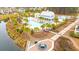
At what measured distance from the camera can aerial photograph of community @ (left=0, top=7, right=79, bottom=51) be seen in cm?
163

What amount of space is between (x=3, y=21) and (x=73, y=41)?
66 centimetres

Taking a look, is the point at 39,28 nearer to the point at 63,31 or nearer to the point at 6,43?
the point at 63,31

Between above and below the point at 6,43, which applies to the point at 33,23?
above

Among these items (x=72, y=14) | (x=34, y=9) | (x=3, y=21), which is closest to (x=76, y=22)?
(x=72, y=14)

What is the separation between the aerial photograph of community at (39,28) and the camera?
64.1 inches

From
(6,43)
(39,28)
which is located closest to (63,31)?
(39,28)

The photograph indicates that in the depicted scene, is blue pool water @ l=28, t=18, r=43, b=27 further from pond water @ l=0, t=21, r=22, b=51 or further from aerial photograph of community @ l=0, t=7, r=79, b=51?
pond water @ l=0, t=21, r=22, b=51

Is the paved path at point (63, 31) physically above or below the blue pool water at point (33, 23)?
below

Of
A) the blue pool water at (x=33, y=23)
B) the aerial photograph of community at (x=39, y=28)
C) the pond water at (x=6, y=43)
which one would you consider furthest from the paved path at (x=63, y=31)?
the pond water at (x=6, y=43)

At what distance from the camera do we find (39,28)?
166 centimetres

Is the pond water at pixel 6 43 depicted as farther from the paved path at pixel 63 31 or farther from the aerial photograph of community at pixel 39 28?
the paved path at pixel 63 31

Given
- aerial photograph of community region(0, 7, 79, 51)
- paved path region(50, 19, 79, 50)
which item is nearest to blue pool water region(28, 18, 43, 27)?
aerial photograph of community region(0, 7, 79, 51)
